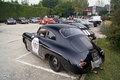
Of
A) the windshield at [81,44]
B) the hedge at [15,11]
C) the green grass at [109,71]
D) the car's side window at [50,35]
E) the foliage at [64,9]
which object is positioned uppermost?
the foliage at [64,9]

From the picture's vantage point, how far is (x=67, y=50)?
4.16m

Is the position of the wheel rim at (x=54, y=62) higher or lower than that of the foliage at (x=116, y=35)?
lower

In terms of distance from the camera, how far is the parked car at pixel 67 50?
3924mm

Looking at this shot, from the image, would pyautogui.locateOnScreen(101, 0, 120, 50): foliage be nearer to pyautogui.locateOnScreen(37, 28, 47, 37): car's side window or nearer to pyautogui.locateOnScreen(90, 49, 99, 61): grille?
pyautogui.locateOnScreen(90, 49, 99, 61): grille

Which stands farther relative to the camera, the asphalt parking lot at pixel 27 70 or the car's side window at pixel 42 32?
the car's side window at pixel 42 32

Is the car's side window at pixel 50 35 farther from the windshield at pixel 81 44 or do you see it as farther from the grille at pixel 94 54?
the grille at pixel 94 54

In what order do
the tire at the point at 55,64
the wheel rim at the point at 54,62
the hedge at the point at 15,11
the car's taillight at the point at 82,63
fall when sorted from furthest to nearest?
the hedge at the point at 15,11
the wheel rim at the point at 54,62
the tire at the point at 55,64
the car's taillight at the point at 82,63

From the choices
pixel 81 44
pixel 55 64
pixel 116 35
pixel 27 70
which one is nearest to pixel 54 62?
pixel 55 64

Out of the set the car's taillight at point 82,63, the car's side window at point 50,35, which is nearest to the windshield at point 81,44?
the car's taillight at point 82,63

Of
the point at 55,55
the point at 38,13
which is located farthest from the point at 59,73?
the point at 38,13

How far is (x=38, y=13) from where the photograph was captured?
40781 millimetres

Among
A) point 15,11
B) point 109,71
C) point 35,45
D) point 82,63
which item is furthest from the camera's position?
point 15,11

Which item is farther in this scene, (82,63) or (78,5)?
(78,5)

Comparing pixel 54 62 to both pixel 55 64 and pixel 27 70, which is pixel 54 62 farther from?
pixel 27 70
